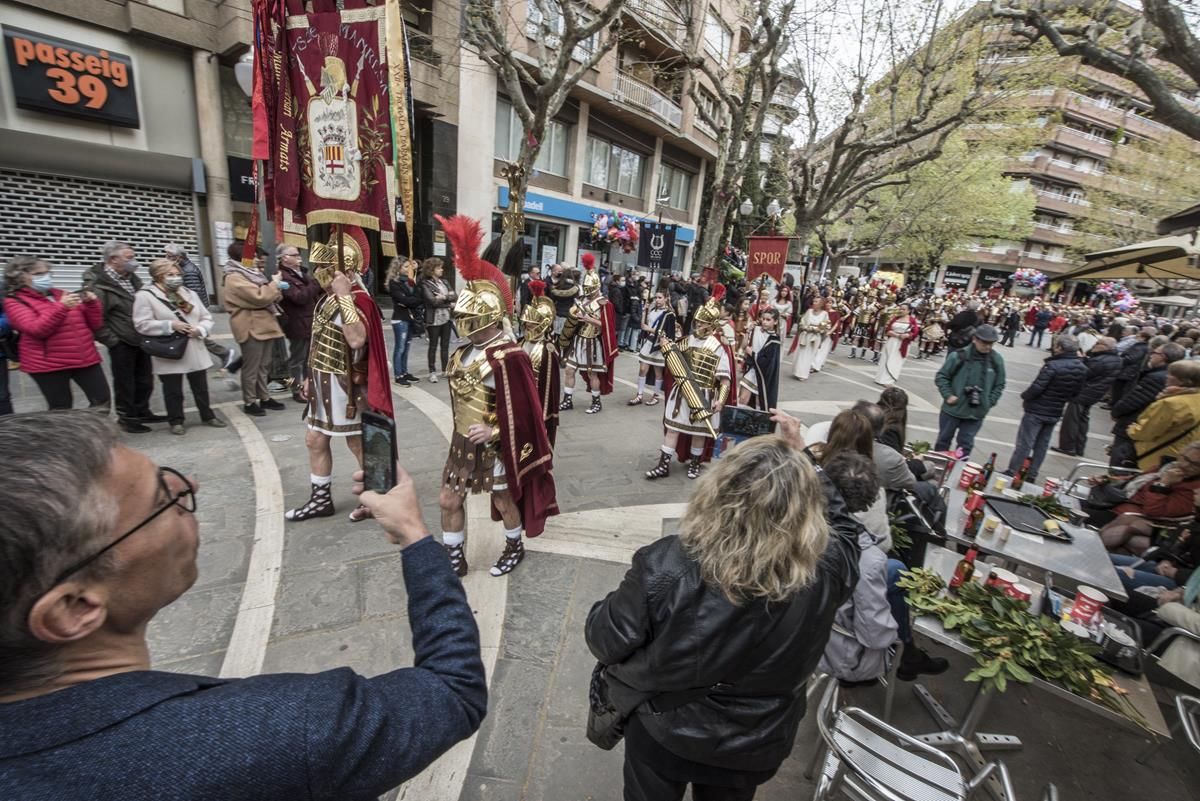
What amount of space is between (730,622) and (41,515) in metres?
1.61

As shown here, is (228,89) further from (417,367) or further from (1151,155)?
(1151,155)

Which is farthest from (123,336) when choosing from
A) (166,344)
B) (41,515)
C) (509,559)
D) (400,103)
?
(41,515)

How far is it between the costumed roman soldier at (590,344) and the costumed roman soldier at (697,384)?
86.3 inches

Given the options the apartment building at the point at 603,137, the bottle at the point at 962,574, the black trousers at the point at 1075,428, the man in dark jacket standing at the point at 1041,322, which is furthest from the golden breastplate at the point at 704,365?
the man in dark jacket standing at the point at 1041,322

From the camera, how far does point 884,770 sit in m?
2.18

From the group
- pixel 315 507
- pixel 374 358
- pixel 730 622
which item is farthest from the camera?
pixel 315 507

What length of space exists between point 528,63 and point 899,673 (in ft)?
59.8

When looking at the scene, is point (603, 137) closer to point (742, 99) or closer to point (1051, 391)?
point (742, 99)

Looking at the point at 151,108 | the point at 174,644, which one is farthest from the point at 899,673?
the point at 151,108

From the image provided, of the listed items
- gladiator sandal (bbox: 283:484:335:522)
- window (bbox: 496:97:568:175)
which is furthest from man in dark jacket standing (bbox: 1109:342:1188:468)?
window (bbox: 496:97:568:175)

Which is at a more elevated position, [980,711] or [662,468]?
[980,711]

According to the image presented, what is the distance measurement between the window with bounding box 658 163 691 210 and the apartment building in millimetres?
90

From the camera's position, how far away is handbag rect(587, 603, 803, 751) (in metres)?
1.65

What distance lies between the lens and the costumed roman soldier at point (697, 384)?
568 centimetres
